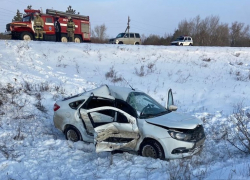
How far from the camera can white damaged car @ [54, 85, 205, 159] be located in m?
4.91

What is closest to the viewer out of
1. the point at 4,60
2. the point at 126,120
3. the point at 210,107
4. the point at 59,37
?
the point at 126,120

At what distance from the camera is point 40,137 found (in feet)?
21.3

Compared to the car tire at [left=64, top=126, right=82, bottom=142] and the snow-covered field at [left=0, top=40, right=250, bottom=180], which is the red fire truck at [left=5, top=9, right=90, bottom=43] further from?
the car tire at [left=64, top=126, right=82, bottom=142]

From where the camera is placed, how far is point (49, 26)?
21.8 meters

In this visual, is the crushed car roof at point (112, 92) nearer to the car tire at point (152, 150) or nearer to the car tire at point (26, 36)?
the car tire at point (152, 150)

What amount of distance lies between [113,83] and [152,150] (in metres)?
7.62

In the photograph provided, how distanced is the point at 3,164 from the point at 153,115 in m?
3.28

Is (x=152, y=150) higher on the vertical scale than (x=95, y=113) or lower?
lower

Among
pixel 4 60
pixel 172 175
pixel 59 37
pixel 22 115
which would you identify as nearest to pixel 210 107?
pixel 172 175

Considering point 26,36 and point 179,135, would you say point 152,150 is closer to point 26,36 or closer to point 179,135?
point 179,135

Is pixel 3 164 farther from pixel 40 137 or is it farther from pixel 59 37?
pixel 59 37

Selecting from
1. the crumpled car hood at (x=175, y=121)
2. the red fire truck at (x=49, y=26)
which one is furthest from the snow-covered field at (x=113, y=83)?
the red fire truck at (x=49, y=26)

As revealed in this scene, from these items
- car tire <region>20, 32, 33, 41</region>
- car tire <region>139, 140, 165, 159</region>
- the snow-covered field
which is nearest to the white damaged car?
car tire <region>139, 140, 165, 159</region>

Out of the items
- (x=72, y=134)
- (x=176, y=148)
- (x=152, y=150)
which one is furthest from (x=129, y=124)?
(x=72, y=134)
